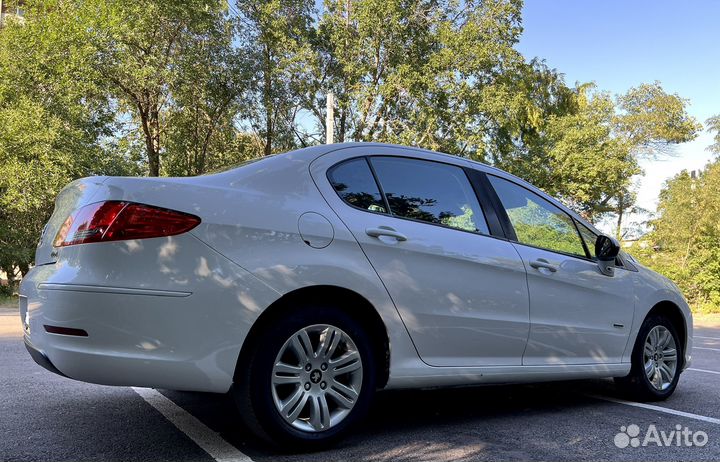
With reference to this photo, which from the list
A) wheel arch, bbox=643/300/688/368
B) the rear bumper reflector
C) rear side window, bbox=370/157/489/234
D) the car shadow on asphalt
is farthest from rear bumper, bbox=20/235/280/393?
wheel arch, bbox=643/300/688/368

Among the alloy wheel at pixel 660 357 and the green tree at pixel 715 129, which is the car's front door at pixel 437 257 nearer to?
the alloy wheel at pixel 660 357

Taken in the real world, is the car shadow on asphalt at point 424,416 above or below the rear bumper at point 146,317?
below

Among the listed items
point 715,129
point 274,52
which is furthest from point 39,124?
point 715,129

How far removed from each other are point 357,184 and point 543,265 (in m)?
1.46

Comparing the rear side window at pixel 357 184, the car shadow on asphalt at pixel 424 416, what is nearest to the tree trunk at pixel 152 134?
the car shadow on asphalt at pixel 424 416

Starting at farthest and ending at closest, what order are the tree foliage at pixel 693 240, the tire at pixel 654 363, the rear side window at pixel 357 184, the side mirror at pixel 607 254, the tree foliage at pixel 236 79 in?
1. the tree foliage at pixel 693 240
2. the tree foliage at pixel 236 79
3. the tire at pixel 654 363
4. the side mirror at pixel 607 254
5. the rear side window at pixel 357 184

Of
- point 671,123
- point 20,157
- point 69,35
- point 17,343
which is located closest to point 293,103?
point 69,35

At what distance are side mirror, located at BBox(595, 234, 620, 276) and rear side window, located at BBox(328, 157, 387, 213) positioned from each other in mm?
1952

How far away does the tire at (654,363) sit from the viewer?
469 cm

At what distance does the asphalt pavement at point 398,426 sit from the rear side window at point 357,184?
134 cm

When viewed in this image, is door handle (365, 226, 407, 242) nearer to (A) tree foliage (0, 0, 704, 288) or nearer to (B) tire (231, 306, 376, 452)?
(B) tire (231, 306, 376, 452)

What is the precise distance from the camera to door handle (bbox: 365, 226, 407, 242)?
3.33 metres

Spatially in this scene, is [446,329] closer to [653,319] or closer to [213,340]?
[213,340]

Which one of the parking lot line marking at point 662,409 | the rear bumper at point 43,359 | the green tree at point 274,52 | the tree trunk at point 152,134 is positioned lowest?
the parking lot line marking at point 662,409
